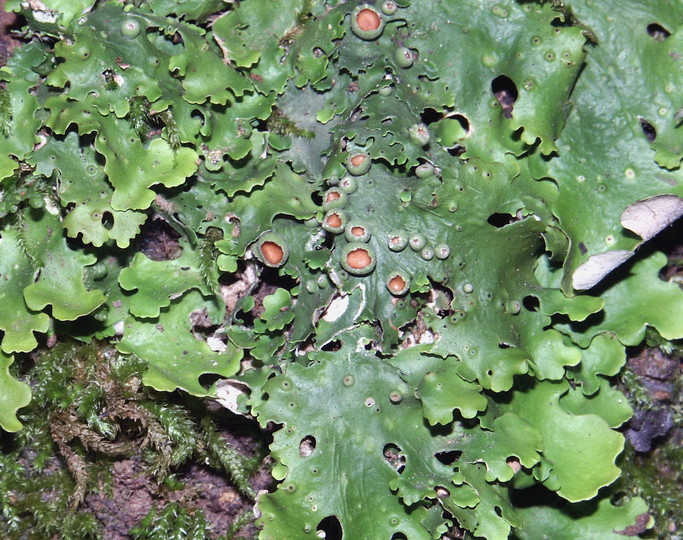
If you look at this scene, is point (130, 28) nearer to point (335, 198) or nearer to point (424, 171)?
point (335, 198)

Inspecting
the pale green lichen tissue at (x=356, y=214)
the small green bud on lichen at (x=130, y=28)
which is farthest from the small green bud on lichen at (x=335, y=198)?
the small green bud on lichen at (x=130, y=28)

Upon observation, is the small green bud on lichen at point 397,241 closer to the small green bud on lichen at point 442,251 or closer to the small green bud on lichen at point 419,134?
the small green bud on lichen at point 442,251

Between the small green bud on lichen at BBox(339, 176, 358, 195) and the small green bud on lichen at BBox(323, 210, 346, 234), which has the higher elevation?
the small green bud on lichen at BBox(339, 176, 358, 195)

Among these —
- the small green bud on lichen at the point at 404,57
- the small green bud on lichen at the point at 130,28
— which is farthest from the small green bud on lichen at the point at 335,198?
the small green bud on lichen at the point at 130,28

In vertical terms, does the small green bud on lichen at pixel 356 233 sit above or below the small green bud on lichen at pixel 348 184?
below

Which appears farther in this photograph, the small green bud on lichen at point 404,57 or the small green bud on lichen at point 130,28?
the small green bud on lichen at point 404,57

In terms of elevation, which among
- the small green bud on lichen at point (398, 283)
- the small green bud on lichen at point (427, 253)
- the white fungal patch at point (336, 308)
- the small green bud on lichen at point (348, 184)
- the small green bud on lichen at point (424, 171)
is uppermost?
the small green bud on lichen at point (424, 171)

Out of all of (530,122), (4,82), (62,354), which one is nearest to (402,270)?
(530,122)

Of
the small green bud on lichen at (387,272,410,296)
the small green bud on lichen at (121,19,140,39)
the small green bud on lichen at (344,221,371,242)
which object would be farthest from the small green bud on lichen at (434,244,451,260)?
the small green bud on lichen at (121,19,140,39)

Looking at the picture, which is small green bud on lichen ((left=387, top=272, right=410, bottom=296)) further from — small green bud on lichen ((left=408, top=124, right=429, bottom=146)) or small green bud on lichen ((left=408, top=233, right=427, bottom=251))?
small green bud on lichen ((left=408, top=124, right=429, bottom=146))

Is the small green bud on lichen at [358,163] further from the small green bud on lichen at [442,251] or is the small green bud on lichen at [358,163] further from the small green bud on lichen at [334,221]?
the small green bud on lichen at [442,251]
